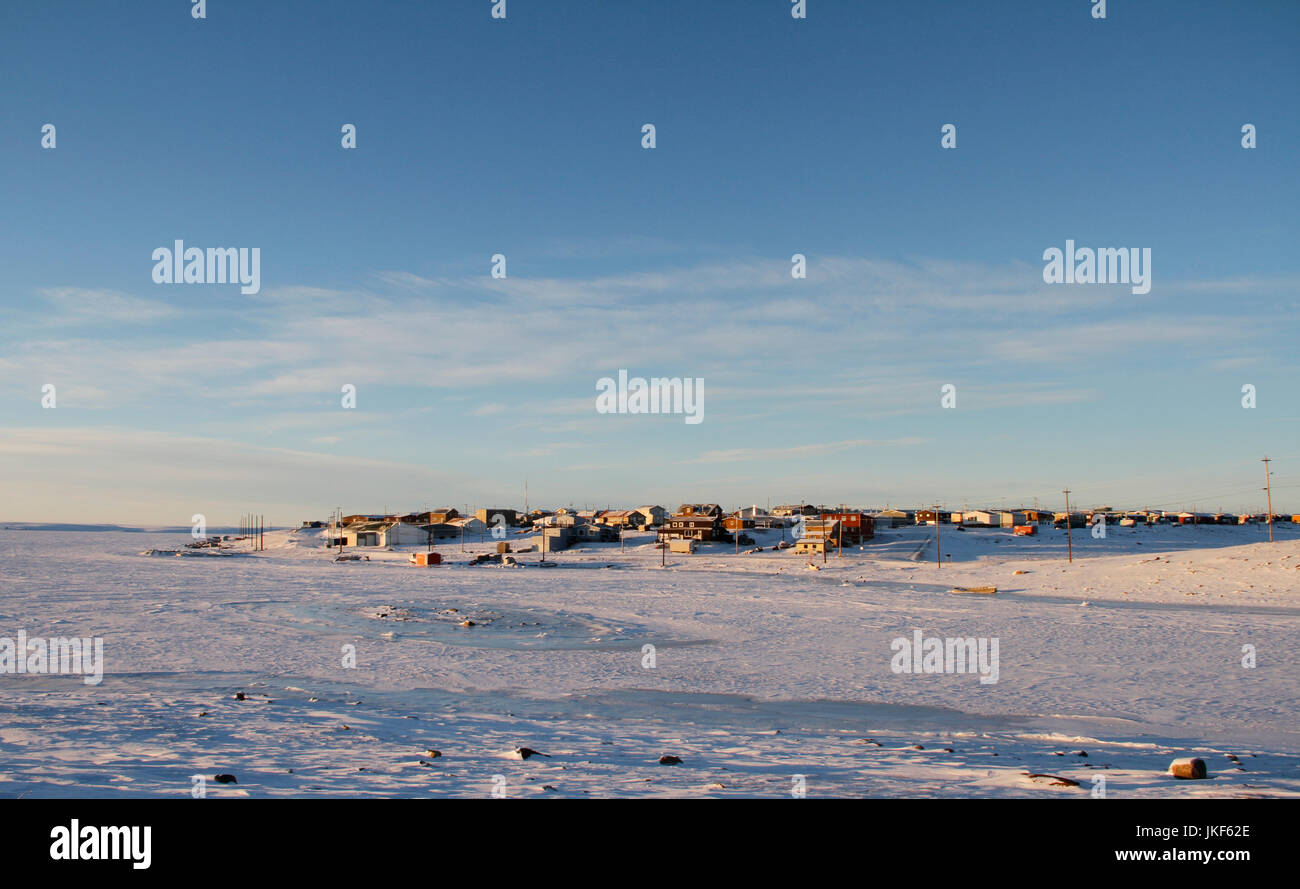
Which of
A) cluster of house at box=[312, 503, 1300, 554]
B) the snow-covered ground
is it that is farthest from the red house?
the snow-covered ground

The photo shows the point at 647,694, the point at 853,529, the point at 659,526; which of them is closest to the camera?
the point at 647,694

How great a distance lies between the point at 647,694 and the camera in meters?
17.5

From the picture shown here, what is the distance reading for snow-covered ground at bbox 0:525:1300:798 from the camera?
384 inches

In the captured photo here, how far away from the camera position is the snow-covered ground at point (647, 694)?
975cm

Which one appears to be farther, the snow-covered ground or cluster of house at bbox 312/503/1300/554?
cluster of house at bbox 312/503/1300/554

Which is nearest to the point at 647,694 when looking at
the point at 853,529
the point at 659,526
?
the point at 853,529

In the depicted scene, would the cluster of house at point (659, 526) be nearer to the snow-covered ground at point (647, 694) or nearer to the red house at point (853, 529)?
the red house at point (853, 529)

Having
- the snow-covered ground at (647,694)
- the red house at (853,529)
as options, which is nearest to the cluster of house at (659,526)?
the red house at (853,529)

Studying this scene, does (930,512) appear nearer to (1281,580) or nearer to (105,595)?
(1281,580)

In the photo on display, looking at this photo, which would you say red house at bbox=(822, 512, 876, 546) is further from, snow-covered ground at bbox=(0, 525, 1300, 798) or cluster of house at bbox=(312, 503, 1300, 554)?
snow-covered ground at bbox=(0, 525, 1300, 798)

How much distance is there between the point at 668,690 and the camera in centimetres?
1812

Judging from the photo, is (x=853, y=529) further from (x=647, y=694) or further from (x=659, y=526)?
(x=647, y=694)
